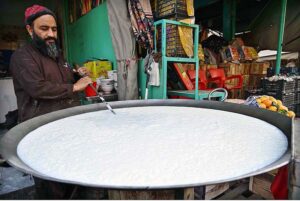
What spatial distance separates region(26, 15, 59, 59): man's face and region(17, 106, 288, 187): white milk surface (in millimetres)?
586

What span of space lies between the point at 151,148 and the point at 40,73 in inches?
38.4

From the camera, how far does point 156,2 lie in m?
2.66

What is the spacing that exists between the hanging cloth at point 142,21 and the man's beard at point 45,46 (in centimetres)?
125

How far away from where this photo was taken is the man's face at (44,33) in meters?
1.36

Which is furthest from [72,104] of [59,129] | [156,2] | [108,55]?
[156,2]

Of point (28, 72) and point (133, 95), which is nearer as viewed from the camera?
point (28, 72)

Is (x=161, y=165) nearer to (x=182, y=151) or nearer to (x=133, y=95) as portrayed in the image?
(x=182, y=151)

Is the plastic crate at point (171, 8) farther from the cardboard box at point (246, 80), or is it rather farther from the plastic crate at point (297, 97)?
the cardboard box at point (246, 80)

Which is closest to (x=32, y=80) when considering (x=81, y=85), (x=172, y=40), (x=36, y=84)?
(x=36, y=84)

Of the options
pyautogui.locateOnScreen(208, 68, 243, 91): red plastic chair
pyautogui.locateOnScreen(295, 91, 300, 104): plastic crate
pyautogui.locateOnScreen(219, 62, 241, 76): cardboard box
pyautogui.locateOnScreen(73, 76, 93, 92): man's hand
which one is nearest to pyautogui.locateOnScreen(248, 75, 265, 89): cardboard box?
pyautogui.locateOnScreen(219, 62, 241, 76): cardboard box

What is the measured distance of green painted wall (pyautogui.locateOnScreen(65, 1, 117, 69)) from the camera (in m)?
2.92

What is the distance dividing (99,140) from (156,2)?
234cm

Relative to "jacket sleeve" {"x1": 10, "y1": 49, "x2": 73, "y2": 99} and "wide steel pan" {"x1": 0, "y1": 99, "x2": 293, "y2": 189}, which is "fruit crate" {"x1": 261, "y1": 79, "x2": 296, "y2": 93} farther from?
"jacket sleeve" {"x1": 10, "y1": 49, "x2": 73, "y2": 99}

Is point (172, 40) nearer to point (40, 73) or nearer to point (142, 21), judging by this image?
point (142, 21)
